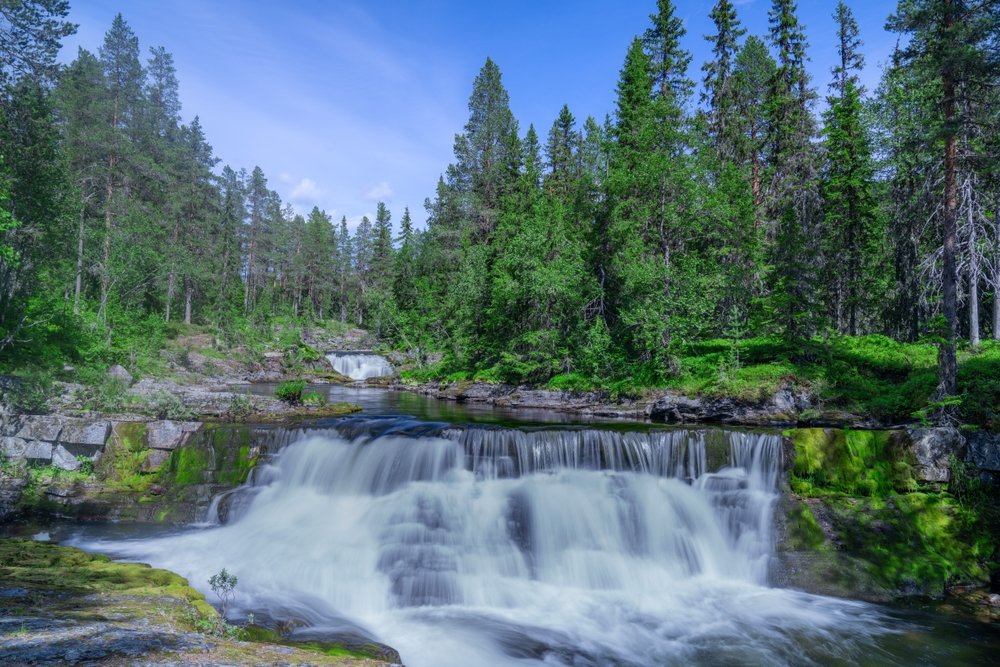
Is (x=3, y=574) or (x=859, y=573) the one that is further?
(x=859, y=573)

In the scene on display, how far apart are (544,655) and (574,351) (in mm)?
19646

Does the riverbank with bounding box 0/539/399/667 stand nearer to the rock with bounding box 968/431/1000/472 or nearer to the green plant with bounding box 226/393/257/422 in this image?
the green plant with bounding box 226/393/257/422

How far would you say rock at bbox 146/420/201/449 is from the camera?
11953 mm

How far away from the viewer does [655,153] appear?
22.0 meters

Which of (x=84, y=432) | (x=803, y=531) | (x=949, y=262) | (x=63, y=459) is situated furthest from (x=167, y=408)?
(x=949, y=262)

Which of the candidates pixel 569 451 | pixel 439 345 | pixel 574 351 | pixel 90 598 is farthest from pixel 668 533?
pixel 439 345

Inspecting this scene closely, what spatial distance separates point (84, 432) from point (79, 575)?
697 cm

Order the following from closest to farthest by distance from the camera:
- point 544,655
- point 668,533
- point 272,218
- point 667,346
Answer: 1. point 544,655
2. point 668,533
3. point 667,346
4. point 272,218

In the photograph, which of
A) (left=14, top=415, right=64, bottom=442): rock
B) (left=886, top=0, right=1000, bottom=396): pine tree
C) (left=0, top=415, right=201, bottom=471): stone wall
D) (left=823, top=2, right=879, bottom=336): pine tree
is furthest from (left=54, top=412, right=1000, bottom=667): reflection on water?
(left=823, top=2, right=879, bottom=336): pine tree

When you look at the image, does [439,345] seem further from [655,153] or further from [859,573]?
[859,573]

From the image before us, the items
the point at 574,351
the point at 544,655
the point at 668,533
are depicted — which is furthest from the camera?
the point at 574,351

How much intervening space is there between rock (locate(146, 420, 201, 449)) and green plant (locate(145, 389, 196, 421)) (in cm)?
186

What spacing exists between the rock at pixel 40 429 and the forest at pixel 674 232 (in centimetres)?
262

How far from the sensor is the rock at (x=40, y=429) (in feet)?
35.9
